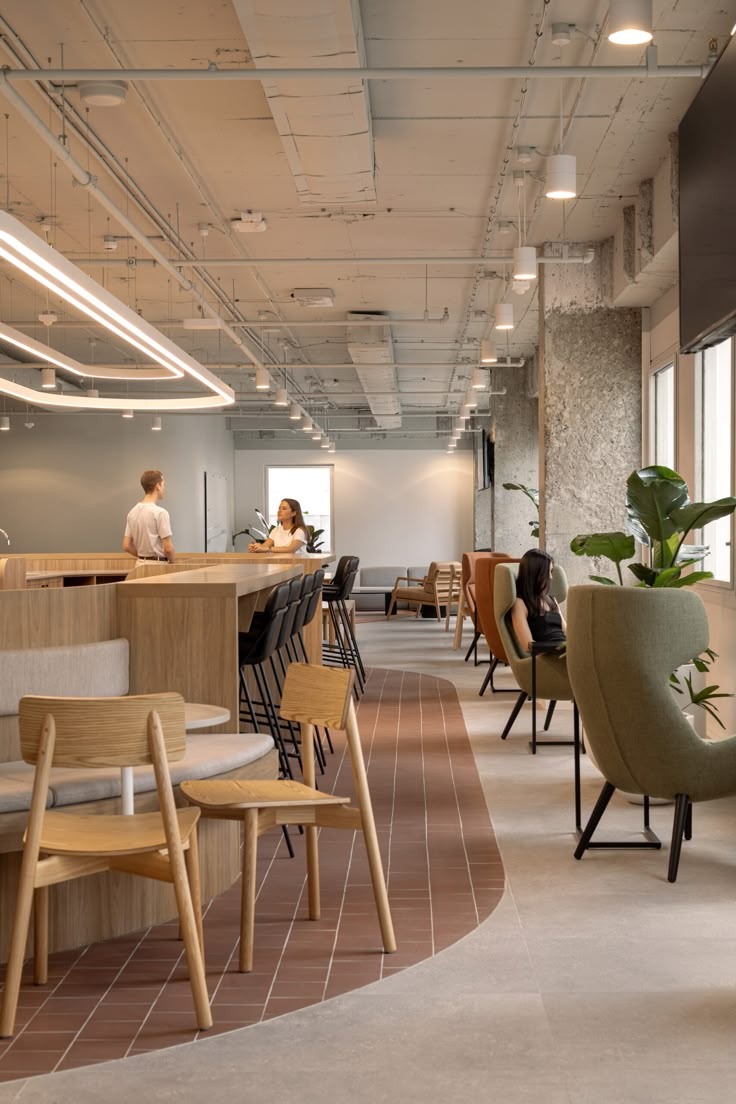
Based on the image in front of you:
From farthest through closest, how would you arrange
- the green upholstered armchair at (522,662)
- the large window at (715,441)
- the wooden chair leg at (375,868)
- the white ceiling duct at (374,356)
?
the white ceiling duct at (374,356), the large window at (715,441), the green upholstered armchair at (522,662), the wooden chair leg at (375,868)

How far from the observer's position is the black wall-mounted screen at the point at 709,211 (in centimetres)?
454

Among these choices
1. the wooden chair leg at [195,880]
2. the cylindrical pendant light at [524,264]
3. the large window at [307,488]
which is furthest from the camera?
the large window at [307,488]

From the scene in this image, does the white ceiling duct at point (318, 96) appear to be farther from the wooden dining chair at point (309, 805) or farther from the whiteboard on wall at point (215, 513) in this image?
the whiteboard on wall at point (215, 513)

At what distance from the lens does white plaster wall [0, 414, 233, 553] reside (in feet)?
59.5

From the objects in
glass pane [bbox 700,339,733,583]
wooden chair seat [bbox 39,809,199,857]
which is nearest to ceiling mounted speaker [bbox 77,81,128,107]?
glass pane [bbox 700,339,733,583]

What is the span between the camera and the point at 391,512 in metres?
23.0

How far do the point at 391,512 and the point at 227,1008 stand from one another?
2013 centimetres

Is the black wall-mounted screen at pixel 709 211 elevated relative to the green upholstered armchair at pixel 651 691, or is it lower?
elevated

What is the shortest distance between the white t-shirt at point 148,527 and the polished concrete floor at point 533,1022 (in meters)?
4.83

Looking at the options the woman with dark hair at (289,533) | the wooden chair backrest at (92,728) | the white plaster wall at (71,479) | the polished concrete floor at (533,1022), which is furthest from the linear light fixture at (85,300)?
the white plaster wall at (71,479)

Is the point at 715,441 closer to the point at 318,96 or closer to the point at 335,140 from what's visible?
the point at 335,140

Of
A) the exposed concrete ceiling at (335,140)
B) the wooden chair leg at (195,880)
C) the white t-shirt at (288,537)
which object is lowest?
the wooden chair leg at (195,880)

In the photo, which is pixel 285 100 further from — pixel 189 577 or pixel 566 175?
pixel 189 577

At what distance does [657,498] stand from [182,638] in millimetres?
1999
